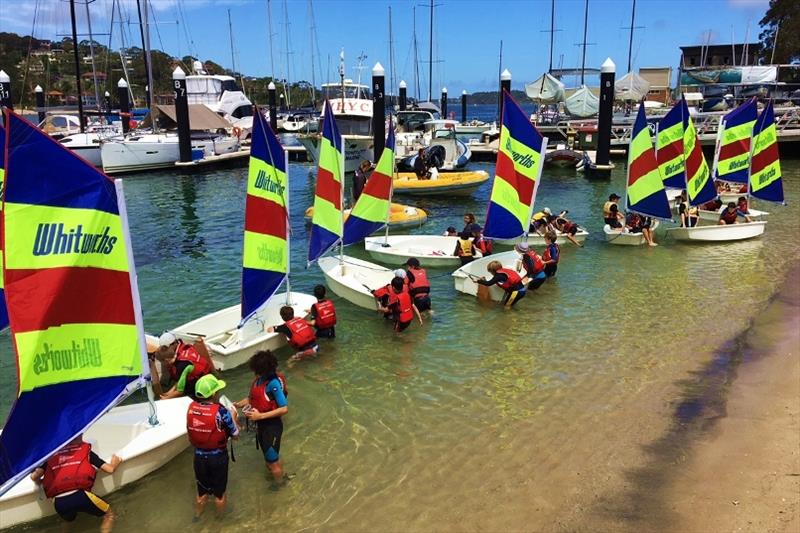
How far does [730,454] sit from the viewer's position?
22.2ft

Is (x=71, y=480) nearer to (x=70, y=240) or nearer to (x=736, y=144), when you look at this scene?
(x=70, y=240)

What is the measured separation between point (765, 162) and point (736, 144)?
1242mm

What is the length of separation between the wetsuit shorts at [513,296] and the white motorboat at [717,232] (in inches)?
305

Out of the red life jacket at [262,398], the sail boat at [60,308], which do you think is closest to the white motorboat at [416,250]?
the red life jacket at [262,398]

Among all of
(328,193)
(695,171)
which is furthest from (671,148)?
(328,193)

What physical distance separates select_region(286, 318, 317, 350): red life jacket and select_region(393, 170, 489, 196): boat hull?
53.8 feet

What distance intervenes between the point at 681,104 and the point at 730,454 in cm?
1316

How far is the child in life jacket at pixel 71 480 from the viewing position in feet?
18.4

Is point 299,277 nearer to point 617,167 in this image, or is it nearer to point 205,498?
point 205,498

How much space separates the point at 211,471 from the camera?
5.89 metres

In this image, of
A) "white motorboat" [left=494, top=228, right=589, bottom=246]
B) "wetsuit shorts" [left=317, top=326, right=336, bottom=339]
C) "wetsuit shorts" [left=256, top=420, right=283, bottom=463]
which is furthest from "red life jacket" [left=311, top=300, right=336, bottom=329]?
"white motorboat" [left=494, top=228, right=589, bottom=246]

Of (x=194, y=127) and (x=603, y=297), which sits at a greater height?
(x=194, y=127)

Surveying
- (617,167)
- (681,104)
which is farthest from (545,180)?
(681,104)

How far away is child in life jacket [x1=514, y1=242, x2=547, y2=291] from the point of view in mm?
12495
